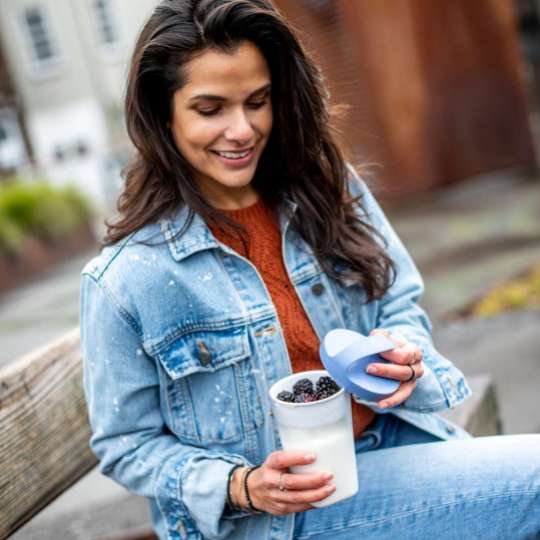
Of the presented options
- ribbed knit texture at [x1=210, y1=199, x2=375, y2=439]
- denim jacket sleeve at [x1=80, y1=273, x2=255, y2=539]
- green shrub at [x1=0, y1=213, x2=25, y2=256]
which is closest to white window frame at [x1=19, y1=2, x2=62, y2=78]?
green shrub at [x1=0, y1=213, x2=25, y2=256]

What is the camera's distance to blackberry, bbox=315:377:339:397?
157 centimetres

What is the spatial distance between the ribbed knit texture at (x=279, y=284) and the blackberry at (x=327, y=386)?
0.93ft

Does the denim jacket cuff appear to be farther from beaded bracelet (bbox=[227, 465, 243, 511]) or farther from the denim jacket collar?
the denim jacket collar

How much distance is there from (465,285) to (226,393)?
420 cm

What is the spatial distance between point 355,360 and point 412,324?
0.56m

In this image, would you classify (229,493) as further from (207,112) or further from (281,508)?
(207,112)

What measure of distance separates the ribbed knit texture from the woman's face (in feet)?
0.38

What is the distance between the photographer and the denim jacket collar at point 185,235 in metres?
1.85

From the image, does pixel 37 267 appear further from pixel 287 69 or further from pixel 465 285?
pixel 287 69

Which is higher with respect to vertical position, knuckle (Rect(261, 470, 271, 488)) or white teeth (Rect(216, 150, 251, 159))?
white teeth (Rect(216, 150, 251, 159))

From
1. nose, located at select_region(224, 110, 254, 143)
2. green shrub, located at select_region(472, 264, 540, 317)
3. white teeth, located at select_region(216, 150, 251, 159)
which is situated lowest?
green shrub, located at select_region(472, 264, 540, 317)

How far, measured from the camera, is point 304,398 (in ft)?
5.09

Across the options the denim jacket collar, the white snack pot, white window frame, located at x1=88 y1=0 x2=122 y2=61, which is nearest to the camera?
the white snack pot

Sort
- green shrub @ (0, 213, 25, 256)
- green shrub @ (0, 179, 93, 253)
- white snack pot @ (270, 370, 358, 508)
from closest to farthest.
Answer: white snack pot @ (270, 370, 358, 508) < green shrub @ (0, 213, 25, 256) < green shrub @ (0, 179, 93, 253)
